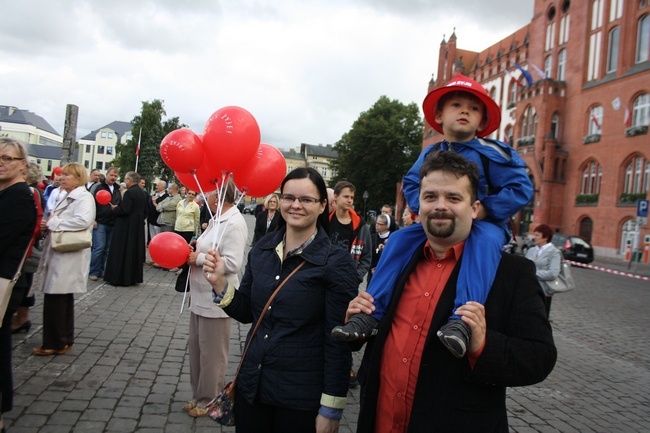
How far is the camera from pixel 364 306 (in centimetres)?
211

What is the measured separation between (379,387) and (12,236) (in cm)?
288

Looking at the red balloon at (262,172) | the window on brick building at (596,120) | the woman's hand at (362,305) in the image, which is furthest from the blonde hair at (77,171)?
the window on brick building at (596,120)

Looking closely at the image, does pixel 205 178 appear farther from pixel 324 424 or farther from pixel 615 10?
pixel 615 10

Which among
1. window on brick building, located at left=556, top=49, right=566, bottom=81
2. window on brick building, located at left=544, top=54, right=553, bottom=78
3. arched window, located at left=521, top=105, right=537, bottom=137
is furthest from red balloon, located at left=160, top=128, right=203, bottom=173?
window on brick building, located at left=544, top=54, right=553, bottom=78

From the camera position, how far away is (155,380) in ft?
15.8

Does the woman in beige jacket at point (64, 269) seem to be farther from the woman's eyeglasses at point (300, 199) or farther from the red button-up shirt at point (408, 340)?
the red button-up shirt at point (408, 340)

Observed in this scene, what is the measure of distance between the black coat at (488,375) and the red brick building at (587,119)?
98.5 ft

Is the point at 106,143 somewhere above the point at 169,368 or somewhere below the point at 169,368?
above

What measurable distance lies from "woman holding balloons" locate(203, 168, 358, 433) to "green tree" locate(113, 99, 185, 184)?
55399 millimetres

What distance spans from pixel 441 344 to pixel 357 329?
360mm

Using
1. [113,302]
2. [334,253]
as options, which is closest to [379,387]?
[334,253]

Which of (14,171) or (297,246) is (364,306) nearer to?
(297,246)

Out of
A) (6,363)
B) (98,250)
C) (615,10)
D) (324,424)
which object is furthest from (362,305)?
(615,10)

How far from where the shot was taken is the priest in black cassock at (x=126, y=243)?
9234mm
